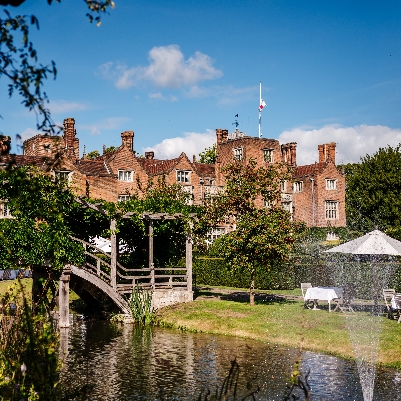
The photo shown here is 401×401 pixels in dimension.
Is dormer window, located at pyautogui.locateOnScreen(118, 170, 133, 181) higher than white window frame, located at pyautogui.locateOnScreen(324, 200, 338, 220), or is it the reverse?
dormer window, located at pyautogui.locateOnScreen(118, 170, 133, 181)

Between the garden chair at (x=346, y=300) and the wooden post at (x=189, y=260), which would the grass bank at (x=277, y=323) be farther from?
the wooden post at (x=189, y=260)

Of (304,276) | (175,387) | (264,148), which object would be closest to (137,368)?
(175,387)

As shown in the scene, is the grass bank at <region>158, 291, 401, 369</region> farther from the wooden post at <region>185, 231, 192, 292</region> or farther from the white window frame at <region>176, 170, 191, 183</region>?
the white window frame at <region>176, 170, 191, 183</region>

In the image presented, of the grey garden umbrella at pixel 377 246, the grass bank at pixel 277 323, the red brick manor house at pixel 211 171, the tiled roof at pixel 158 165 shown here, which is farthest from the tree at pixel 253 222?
the tiled roof at pixel 158 165

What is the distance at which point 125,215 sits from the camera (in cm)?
2653

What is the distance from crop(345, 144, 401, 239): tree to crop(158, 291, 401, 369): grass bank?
114 ft

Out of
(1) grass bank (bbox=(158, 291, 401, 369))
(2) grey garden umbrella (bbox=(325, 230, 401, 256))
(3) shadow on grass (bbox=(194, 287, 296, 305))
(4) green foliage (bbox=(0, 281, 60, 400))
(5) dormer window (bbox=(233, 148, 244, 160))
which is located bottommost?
(1) grass bank (bbox=(158, 291, 401, 369))

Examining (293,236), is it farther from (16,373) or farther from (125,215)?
(16,373)

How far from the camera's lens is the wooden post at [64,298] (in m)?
24.0

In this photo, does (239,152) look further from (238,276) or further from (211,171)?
(238,276)

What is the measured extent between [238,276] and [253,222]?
10.6 m

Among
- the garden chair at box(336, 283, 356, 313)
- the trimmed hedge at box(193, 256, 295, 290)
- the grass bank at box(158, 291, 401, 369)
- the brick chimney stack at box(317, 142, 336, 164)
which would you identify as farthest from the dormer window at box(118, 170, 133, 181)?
the garden chair at box(336, 283, 356, 313)

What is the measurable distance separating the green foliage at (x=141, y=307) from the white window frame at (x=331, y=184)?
44.6m

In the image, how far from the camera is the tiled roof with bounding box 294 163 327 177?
67.0 metres
